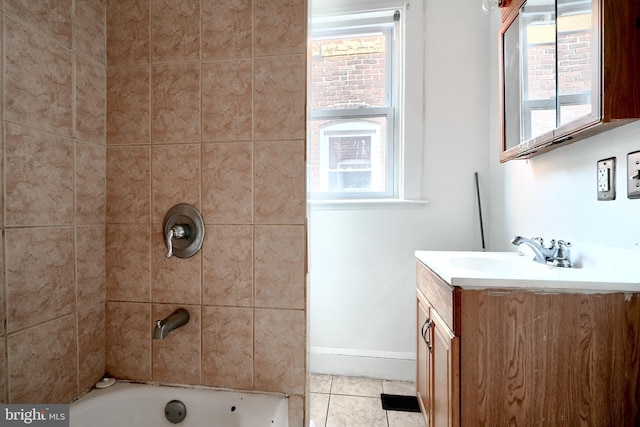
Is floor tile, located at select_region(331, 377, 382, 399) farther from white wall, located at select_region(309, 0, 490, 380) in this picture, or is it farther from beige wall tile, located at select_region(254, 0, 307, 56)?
beige wall tile, located at select_region(254, 0, 307, 56)

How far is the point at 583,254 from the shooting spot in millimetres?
1014

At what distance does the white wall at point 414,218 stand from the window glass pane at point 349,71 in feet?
0.72

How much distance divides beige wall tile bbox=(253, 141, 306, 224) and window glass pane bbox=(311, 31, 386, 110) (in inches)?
44.7

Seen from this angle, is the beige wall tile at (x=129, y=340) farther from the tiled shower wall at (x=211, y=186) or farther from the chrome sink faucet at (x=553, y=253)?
the chrome sink faucet at (x=553, y=253)

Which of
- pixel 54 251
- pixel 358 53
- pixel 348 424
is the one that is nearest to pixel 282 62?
pixel 54 251

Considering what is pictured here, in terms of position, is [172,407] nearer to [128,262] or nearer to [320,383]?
[128,262]

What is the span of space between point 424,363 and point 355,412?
500 mm

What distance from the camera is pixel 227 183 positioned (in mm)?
975

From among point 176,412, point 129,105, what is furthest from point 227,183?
point 176,412

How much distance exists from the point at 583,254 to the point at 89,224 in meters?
1.79

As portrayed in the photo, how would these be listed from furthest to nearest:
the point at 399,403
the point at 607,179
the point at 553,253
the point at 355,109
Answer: the point at 355,109, the point at 399,403, the point at 553,253, the point at 607,179

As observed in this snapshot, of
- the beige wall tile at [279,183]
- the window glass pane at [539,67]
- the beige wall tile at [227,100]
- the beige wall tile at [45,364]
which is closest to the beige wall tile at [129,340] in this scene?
the beige wall tile at [45,364]

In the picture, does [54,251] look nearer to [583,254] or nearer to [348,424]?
[348,424]

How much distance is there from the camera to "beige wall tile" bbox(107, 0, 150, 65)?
39.7 inches
